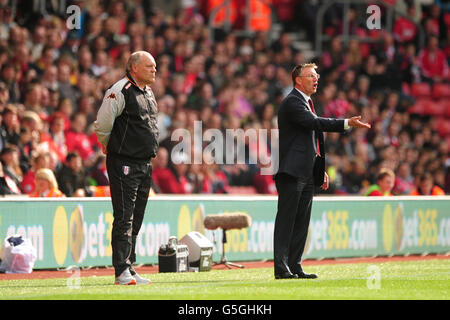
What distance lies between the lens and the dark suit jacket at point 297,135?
38.5 feet

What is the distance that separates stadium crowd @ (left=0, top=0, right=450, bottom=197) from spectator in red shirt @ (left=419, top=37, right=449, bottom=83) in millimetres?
25

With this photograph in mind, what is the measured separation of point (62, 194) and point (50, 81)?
3.76 metres

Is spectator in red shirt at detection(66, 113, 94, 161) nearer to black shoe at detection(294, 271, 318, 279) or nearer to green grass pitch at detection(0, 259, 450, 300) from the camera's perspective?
green grass pitch at detection(0, 259, 450, 300)

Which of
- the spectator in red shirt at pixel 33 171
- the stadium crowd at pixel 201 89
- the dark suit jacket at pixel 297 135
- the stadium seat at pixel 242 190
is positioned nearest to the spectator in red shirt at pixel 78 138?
the stadium crowd at pixel 201 89

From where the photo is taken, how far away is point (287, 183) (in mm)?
11883

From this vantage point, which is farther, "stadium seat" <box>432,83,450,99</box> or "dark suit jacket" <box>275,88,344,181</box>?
"stadium seat" <box>432,83,450,99</box>

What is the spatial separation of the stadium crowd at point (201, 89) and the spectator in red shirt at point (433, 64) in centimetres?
3

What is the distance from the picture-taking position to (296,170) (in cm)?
1184

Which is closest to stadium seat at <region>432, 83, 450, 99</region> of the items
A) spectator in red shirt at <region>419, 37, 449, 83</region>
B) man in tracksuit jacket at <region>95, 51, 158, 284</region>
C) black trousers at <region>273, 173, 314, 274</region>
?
spectator in red shirt at <region>419, 37, 449, 83</region>

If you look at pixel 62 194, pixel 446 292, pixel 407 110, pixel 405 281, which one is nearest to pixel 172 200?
pixel 62 194

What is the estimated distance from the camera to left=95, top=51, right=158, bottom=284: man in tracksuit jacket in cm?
1093

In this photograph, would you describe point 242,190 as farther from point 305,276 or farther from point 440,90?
point 305,276
